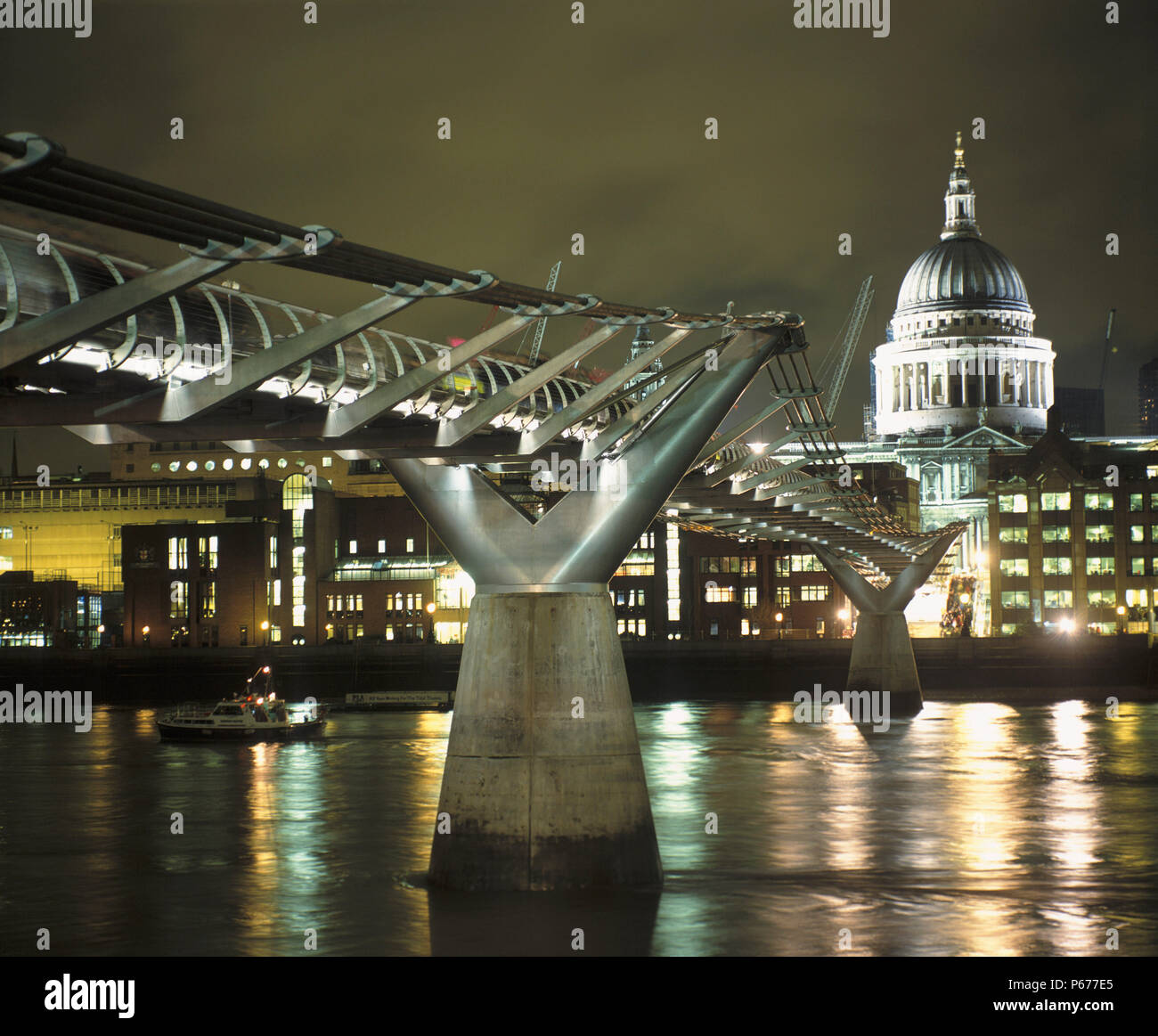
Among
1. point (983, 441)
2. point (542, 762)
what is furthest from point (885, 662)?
point (983, 441)

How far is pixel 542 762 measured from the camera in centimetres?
2455

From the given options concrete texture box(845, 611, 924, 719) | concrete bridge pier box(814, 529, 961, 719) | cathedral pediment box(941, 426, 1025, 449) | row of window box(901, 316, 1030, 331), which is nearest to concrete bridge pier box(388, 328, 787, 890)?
concrete bridge pier box(814, 529, 961, 719)

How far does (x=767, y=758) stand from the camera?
55688mm

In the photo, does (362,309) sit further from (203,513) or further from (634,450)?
(203,513)

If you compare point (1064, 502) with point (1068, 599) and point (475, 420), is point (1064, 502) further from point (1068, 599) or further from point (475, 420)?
point (475, 420)

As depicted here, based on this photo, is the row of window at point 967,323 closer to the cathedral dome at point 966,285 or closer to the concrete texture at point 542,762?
the cathedral dome at point 966,285

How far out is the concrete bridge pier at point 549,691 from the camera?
24578mm

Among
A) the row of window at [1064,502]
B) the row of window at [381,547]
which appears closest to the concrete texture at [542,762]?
the row of window at [381,547]

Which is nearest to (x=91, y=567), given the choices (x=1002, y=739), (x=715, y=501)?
(x=1002, y=739)

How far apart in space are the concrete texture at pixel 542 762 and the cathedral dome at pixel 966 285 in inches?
6966

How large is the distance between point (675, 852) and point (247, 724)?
38.4 m

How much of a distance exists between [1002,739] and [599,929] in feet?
134

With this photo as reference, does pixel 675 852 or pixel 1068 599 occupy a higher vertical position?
pixel 1068 599

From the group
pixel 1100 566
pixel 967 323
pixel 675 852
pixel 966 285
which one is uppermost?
pixel 966 285
